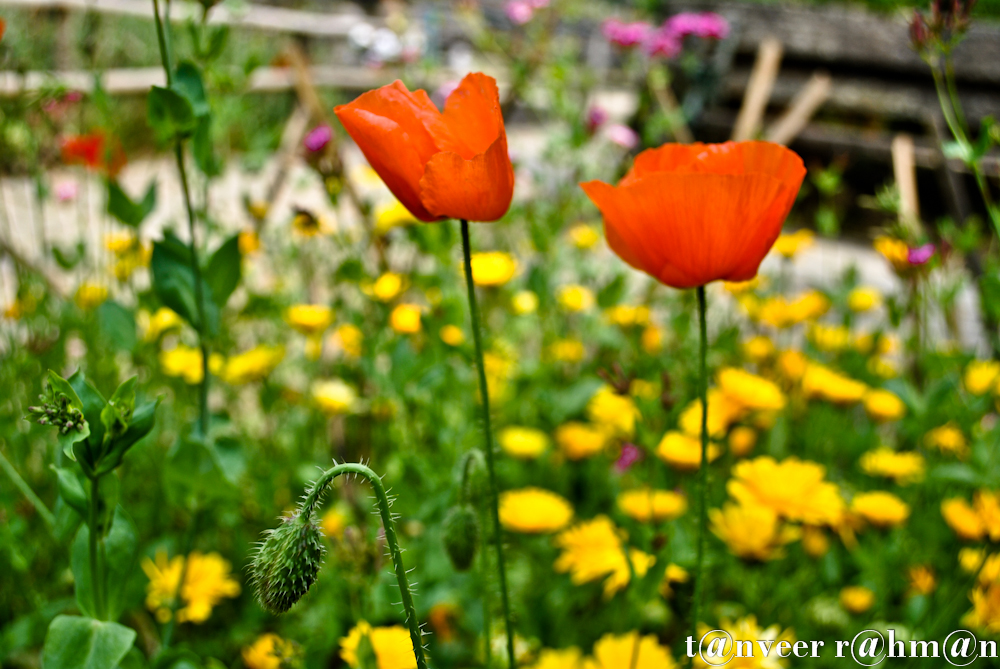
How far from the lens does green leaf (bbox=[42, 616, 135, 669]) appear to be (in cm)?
60

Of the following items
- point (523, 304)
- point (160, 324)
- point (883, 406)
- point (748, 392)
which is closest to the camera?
point (748, 392)

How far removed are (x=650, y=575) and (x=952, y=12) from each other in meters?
0.84

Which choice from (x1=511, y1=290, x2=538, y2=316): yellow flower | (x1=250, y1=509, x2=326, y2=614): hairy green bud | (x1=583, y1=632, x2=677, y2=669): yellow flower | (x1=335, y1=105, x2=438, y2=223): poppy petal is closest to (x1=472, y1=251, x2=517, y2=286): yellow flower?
(x1=511, y1=290, x2=538, y2=316): yellow flower

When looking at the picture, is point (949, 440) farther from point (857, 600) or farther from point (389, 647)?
point (389, 647)

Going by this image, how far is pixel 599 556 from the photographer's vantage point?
3.46 feet

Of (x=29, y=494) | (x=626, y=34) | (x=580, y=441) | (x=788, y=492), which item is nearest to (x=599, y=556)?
(x=788, y=492)

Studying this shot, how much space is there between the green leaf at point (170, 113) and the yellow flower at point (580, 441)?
0.89 metres

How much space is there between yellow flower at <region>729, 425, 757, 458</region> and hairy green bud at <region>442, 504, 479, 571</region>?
0.89 metres

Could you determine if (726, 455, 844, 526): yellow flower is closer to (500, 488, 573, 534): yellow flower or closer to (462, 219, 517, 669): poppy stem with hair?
(500, 488, 573, 534): yellow flower

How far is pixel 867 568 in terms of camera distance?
125 cm

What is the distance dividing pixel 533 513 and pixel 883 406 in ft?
2.91

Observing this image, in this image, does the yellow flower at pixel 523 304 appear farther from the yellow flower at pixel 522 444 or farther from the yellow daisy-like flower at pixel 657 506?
the yellow daisy-like flower at pixel 657 506

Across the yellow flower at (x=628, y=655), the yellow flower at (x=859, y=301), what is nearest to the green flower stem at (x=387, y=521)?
the yellow flower at (x=628, y=655)

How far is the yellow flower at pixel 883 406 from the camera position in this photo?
160cm
